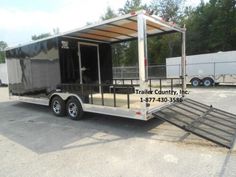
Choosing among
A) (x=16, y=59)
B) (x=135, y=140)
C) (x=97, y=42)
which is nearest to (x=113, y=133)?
(x=135, y=140)

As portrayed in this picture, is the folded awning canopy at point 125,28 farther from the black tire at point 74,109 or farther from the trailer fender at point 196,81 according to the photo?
the trailer fender at point 196,81

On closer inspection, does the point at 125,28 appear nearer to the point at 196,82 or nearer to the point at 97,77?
the point at 97,77

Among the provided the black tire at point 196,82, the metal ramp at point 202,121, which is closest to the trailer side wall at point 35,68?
the metal ramp at point 202,121

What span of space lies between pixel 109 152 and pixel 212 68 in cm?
1564

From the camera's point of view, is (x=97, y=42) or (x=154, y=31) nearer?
(x=154, y=31)

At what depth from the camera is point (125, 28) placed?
723 centimetres

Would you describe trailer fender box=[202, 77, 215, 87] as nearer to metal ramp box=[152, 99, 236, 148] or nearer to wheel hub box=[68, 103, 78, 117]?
metal ramp box=[152, 99, 236, 148]

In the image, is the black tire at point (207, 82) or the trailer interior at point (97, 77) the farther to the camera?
the black tire at point (207, 82)

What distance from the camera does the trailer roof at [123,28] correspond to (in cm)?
570

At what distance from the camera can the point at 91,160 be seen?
425 cm

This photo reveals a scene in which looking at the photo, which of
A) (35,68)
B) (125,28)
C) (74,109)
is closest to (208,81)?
(125,28)

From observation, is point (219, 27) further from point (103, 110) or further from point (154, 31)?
point (103, 110)

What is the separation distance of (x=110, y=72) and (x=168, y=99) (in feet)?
13.6

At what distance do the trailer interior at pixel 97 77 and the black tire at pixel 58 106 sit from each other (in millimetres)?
34
